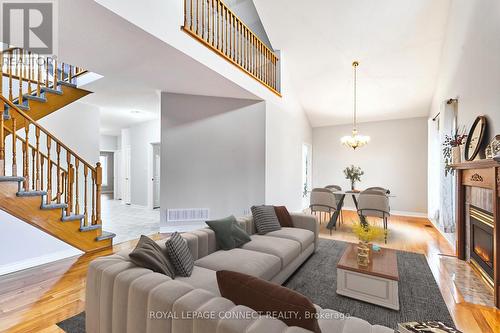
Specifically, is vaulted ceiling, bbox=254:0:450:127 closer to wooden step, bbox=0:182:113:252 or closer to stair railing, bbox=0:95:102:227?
stair railing, bbox=0:95:102:227

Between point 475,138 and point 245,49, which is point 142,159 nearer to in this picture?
point 245,49

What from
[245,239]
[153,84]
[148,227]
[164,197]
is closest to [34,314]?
[245,239]

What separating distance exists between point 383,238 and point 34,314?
485 centimetres

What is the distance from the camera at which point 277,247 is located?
2.60 metres

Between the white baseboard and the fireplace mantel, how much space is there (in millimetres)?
5147

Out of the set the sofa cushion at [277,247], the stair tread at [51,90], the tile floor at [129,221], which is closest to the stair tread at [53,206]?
the tile floor at [129,221]

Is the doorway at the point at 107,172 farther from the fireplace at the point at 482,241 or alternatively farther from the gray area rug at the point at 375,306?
the fireplace at the point at 482,241

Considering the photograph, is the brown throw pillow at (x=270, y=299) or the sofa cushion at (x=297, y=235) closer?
the brown throw pillow at (x=270, y=299)

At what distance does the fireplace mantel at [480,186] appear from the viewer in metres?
2.29

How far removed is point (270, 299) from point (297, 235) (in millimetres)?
2071

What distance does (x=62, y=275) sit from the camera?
9.38ft

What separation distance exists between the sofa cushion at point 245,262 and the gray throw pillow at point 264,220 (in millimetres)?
727

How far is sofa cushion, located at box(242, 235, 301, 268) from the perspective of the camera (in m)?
2.51

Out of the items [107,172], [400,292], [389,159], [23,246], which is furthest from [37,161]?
[107,172]
